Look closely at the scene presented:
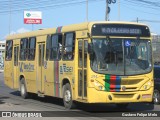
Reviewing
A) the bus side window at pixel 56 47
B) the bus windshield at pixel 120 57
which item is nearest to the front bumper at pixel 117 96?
the bus windshield at pixel 120 57

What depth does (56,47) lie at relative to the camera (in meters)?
17.0

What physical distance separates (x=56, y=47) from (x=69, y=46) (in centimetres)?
129

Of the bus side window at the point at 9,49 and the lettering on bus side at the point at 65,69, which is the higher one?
the bus side window at the point at 9,49

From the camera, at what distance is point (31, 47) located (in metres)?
19.8

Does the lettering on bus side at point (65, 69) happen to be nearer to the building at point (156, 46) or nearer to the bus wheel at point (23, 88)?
the bus wheel at point (23, 88)

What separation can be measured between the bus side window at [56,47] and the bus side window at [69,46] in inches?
19.6

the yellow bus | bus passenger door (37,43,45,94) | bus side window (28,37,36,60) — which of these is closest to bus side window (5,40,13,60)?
bus side window (28,37,36,60)

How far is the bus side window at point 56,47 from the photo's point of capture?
16.8 metres

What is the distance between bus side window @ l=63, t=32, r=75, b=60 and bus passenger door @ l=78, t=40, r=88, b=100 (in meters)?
0.54

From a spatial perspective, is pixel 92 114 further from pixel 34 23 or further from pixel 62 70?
pixel 34 23

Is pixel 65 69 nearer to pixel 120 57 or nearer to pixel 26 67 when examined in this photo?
pixel 120 57

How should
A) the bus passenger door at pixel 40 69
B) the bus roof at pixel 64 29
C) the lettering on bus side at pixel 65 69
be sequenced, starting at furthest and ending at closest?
the bus passenger door at pixel 40 69 → the lettering on bus side at pixel 65 69 → the bus roof at pixel 64 29

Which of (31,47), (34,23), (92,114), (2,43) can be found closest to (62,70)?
(92,114)

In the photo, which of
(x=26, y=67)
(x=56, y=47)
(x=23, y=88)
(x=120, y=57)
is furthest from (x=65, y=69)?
(x=23, y=88)
